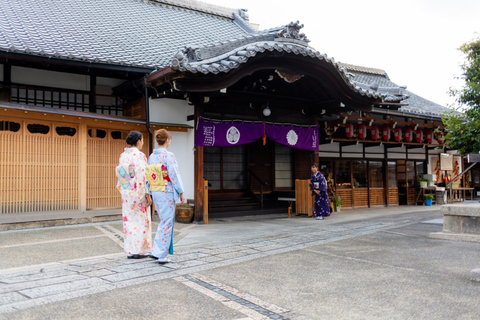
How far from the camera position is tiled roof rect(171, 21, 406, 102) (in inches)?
362

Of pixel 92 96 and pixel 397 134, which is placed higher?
pixel 92 96

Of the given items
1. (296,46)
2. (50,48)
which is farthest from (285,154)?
(50,48)

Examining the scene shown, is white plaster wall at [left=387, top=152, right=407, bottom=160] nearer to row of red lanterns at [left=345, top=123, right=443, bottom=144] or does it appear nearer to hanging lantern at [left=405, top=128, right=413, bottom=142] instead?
row of red lanterns at [left=345, top=123, right=443, bottom=144]

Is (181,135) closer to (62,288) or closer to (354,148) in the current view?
(62,288)

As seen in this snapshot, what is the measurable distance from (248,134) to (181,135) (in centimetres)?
195

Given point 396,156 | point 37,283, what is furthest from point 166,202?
point 396,156

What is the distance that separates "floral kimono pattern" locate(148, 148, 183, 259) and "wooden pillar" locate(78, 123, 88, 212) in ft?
16.2

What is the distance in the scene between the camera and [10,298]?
4.09m

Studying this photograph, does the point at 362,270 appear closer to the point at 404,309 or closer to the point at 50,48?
the point at 404,309

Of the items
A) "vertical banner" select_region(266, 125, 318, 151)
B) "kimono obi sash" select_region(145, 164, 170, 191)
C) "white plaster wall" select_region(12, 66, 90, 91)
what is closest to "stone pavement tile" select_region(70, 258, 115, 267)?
"kimono obi sash" select_region(145, 164, 170, 191)

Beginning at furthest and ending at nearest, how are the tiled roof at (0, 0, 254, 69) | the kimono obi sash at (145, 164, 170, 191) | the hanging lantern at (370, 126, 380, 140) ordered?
the hanging lantern at (370, 126, 380, 140) → the tiled roof at (0, 0, 254, 69) → the kimono obi sash at (145, 164, 170, 191)

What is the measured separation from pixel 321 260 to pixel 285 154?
333 inches

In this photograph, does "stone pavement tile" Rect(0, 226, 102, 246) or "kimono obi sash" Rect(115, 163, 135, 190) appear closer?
"kimono obi sash" Rect(115, 163, 135, 190)

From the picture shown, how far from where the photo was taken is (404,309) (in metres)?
3.88
